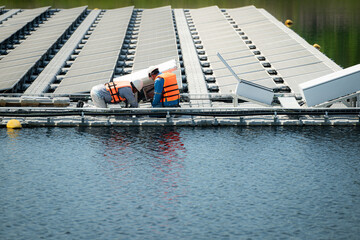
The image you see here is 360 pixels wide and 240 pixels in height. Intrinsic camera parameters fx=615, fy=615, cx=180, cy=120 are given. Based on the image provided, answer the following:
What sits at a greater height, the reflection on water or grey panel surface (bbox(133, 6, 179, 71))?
grey panel surface (bbox(133, 6, 179, 71))

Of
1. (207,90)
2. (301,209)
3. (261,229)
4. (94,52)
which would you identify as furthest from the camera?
(94,52)

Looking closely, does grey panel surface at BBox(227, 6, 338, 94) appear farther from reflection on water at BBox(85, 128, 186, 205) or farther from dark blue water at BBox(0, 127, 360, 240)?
reflection on water at BBox(85, 128, 186, 205)

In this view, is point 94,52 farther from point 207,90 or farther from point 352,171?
point 352,171

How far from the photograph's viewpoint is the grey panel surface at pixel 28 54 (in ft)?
121

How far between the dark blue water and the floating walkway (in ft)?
3.74

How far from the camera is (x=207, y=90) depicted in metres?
34.8

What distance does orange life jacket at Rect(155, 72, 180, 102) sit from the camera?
29359 mm

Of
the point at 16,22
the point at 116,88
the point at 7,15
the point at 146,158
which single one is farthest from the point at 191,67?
the point at 7,15

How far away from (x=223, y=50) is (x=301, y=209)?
2795cm

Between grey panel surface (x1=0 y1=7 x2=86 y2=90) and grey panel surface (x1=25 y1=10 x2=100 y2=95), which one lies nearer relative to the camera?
grey panel surface (x1=25 y1=10 x2=100 y2=95)

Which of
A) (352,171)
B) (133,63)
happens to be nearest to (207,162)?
(352,171)

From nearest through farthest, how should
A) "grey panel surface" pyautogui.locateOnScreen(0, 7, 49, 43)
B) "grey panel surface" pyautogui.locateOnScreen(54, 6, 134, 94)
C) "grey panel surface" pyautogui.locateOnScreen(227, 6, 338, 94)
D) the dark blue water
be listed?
1. the dark blue water
2. "grey panel surface" pyautogui.locateOnScreen(54, 6, 134, 94)
3. "grey panel surface" pyautogui.locateOnScreen(227, 6, 338, 94)
4. "grey panel surface" pyautogui.locateOnScreen(0, 7, 49, 43)

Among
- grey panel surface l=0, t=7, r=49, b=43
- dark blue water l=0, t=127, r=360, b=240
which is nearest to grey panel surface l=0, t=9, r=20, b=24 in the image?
grey panel surface l=0, t=7, r=49, b=43

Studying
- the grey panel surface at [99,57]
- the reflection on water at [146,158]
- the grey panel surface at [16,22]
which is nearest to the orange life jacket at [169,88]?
the reflection on water at [146,158]
